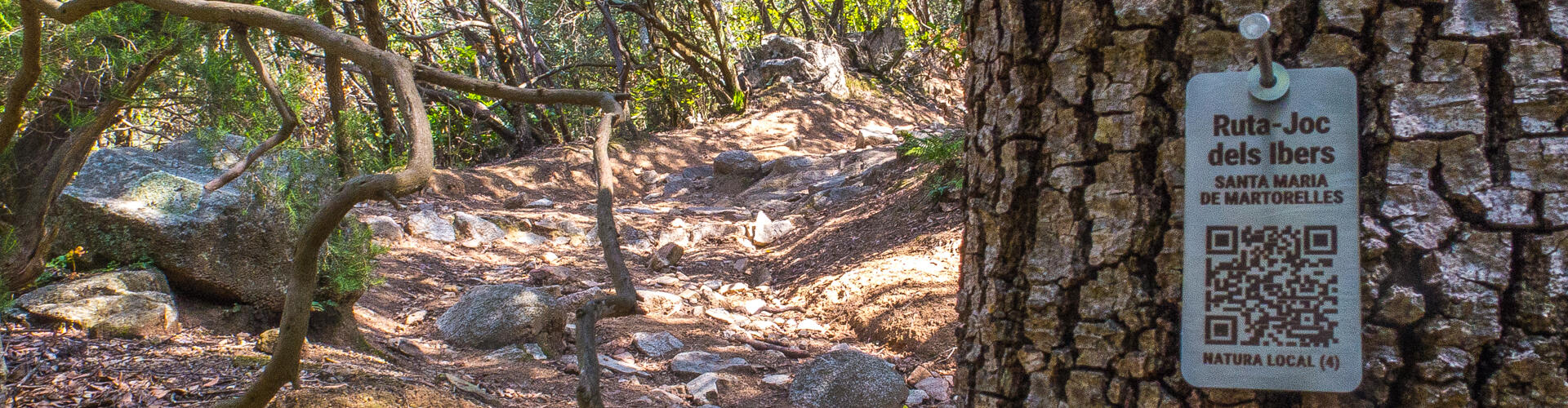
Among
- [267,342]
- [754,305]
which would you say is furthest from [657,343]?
[267,342]

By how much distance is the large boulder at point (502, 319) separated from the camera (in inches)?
174

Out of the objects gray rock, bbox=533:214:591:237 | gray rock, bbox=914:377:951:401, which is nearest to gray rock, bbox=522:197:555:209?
gray rock, bbox=533:214:591:237

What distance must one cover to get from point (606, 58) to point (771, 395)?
12057 millimetres

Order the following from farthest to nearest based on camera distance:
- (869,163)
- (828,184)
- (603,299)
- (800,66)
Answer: (800,66), (869,163), (828,184), (603,299)

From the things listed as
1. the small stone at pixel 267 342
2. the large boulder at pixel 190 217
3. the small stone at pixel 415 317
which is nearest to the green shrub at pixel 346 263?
the large boulder at pixel 190 217

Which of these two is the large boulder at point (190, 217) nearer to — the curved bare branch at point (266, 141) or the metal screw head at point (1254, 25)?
the curved bare branch at point (266, 141)

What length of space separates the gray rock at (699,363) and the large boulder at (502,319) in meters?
0.68

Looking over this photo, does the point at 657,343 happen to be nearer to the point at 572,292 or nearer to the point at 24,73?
the point at 572,292

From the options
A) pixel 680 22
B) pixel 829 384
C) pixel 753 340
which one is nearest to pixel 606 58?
pixel 680 22

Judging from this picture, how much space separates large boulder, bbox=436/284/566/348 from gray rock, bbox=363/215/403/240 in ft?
6.80

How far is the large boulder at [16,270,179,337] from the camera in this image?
320cm

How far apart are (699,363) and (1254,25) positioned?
3604 mm

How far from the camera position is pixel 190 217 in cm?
376

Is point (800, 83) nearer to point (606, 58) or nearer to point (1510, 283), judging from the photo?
point (606, 58)
